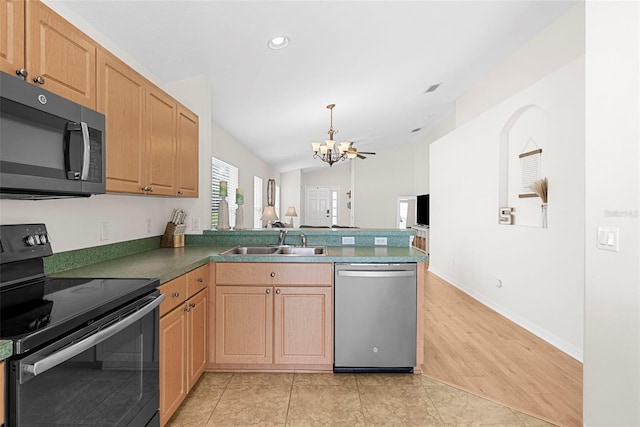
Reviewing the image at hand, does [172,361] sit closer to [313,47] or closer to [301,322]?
[301,322]

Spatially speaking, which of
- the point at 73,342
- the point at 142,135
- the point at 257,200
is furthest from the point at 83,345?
the point at 257,200

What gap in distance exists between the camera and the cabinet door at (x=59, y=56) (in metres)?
1.36

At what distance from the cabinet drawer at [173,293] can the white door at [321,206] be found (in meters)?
9.34

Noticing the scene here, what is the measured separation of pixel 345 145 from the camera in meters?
5.42

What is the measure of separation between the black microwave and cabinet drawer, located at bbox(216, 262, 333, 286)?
43.9 inches

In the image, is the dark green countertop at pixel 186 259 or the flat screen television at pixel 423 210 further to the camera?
the flat screen television at pixel 423 210

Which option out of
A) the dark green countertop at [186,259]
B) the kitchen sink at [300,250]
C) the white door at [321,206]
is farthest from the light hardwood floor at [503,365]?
the white door at [321,206]

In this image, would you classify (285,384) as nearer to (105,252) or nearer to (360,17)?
(105,252)

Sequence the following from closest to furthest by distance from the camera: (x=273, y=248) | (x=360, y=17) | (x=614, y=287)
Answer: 1. (x=614, y=287)
2. (x=360, y=17)
3. (x=273, y=248)

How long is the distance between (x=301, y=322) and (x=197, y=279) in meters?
0.79

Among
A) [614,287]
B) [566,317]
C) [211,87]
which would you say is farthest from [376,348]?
[211,87]

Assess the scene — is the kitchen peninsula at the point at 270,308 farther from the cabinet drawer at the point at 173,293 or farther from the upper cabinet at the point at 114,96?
the upper cabinet at the point at 114,96

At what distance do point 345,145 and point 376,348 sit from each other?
3.52 meters

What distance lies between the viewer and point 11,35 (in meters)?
1.27
